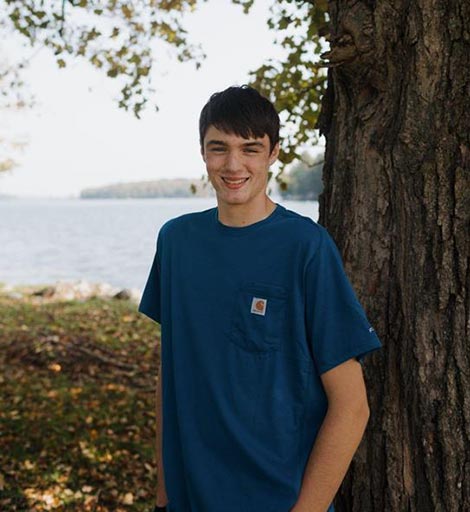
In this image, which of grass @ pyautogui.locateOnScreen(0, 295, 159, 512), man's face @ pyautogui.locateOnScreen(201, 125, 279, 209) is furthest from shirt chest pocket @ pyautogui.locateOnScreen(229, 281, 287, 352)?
grass @ pyautogui.locateOnScreen(0, 295, 159, 512)

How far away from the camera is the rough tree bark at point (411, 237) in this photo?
2.59 m

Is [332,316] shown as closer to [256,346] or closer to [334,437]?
[256,346]

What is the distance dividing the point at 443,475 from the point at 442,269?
836mm

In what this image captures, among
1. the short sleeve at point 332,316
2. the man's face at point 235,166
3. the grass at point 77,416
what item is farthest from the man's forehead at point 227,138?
the grass at point 77,416

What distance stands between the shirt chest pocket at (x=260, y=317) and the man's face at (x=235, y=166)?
0.31 metres

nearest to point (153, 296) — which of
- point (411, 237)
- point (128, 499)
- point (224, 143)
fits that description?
point (224, 143)

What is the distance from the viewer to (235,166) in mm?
2135

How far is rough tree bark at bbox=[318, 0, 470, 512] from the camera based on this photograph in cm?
259

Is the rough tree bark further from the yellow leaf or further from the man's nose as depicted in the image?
the yellow leaf

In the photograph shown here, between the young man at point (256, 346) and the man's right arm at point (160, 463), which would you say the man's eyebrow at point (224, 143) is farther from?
the man's right arm at point (160, 463)

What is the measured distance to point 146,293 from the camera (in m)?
2.56

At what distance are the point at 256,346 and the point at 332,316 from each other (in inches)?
10.6

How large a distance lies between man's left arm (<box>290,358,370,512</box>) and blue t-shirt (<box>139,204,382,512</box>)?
0.05m

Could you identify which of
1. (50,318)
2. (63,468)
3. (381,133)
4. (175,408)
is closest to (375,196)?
(381,133)
